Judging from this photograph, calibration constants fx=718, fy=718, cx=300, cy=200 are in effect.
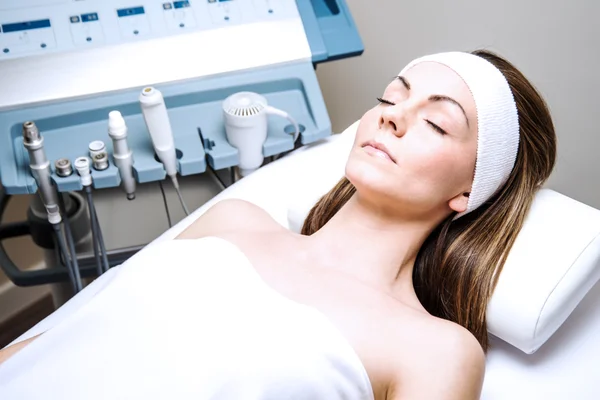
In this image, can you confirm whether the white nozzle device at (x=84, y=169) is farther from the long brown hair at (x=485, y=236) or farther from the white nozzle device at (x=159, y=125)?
the long brown hair at (x=485, y=236)

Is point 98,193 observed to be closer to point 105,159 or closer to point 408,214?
point 105,159

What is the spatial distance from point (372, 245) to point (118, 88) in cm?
58

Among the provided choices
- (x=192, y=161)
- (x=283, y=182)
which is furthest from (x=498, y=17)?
(x=192, y=161)

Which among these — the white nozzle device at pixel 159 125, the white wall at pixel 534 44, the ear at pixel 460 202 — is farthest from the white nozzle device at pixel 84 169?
the white wall at pixel 534 44

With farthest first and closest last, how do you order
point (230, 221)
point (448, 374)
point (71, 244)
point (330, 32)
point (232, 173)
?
point (232, 173) < point (330, 32) < point (71, 244) < point (230, 221) < point (448, 374)

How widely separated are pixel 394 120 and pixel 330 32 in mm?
466

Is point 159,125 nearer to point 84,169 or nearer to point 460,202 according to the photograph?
point 84,169

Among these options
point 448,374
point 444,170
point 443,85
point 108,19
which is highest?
point 108,19

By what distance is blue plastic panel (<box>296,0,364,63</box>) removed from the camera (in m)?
1.46

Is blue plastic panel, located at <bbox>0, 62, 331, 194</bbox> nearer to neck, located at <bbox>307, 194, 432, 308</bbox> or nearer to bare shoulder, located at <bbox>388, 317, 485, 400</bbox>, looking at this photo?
neck, located at <bbox>307, 194, 432, 308</bbox>

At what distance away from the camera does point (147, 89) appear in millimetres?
1277

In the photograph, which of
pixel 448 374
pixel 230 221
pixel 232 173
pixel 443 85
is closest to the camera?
pixel 448 374

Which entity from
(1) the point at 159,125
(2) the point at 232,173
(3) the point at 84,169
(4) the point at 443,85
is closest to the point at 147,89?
(1) the point at 159,125

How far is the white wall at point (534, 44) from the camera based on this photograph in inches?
60.0
